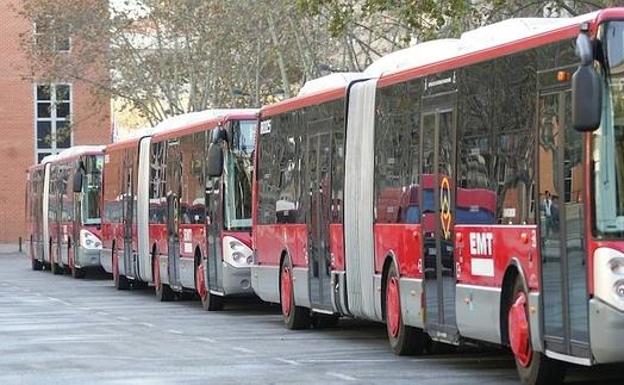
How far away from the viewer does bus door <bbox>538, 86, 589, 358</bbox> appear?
13.1 m

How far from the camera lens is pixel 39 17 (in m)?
53.1

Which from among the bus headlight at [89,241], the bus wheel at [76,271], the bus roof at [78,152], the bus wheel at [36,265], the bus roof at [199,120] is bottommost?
the bus wheel at [76,271]

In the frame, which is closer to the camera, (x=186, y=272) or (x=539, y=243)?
(x=539, y=243)

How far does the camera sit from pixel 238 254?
26531 mm

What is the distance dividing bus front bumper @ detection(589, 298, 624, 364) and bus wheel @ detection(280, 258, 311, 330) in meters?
9.97

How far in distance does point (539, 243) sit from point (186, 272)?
51.9ft

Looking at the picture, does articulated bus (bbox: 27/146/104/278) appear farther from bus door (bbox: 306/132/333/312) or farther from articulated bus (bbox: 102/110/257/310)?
bus door (bbox: 306/132/333/312)

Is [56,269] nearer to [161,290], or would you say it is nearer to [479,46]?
[161,290]

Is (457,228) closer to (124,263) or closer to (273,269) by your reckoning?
(273,269)

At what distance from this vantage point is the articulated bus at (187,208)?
26703 mm

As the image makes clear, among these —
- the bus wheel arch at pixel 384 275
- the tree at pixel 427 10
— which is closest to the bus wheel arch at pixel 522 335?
the bus wheel arch at pixel 384 275

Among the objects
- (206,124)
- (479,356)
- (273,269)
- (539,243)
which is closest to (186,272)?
(206,124)

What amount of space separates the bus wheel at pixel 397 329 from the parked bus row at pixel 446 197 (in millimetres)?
28

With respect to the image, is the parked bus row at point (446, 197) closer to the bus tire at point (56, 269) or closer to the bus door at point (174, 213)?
the bus door at point (174, 213)
